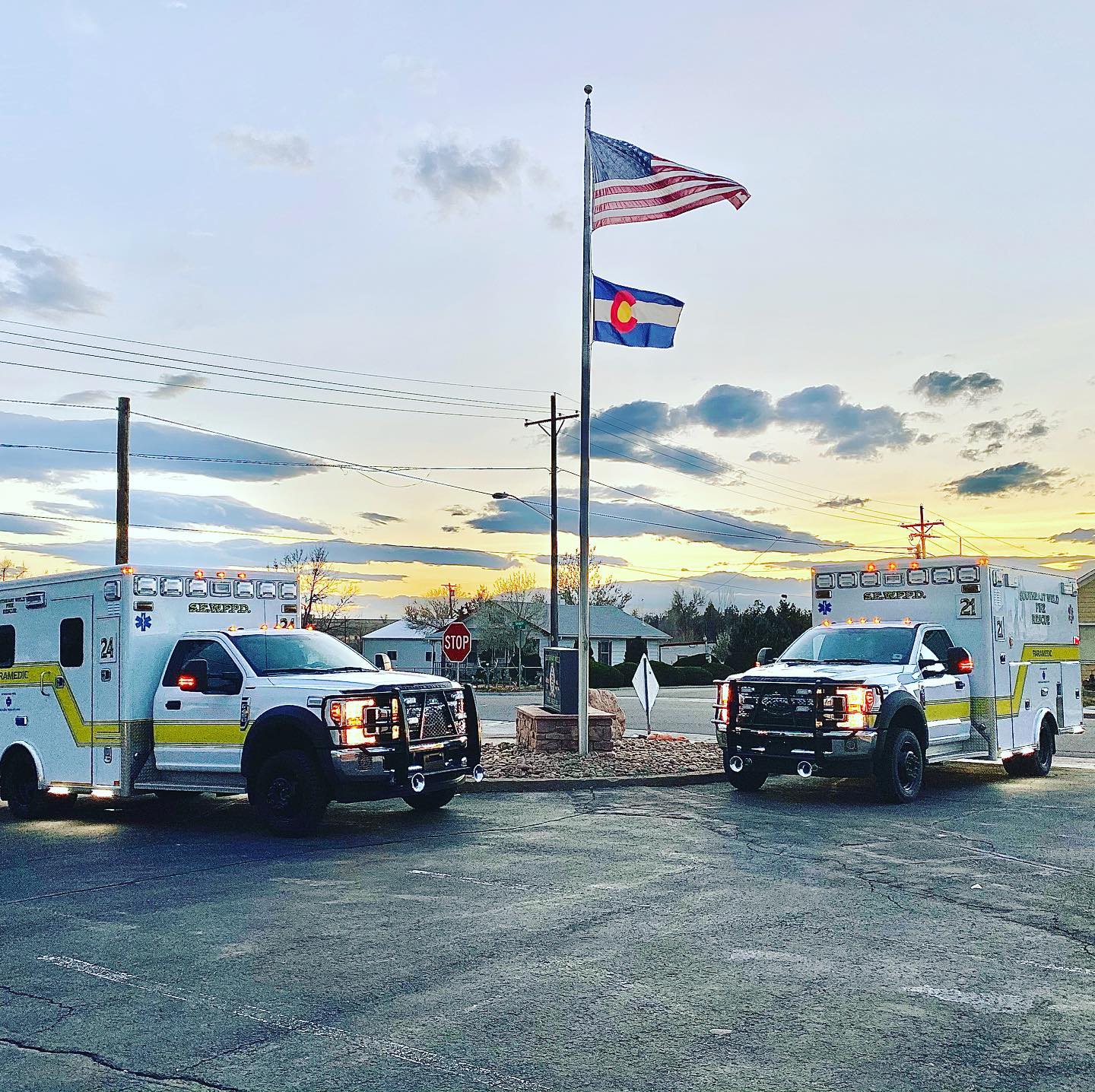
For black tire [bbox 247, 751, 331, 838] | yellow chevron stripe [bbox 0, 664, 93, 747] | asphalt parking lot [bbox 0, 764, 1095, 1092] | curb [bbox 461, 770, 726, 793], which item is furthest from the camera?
curb [bbox 461, 770, 726, 793]

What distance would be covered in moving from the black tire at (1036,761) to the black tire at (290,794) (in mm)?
10221

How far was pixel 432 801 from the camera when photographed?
13445mm

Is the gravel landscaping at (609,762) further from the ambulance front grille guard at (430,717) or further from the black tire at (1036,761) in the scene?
the black tire at (1036,761)

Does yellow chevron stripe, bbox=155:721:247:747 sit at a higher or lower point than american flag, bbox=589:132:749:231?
lower

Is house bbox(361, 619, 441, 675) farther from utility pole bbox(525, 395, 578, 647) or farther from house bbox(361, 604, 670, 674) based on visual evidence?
utility pole bbox(525, 395, 578, 647)

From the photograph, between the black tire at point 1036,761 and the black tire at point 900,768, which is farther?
the black tire at point 1036,761

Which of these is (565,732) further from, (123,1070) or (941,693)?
(123,1070)

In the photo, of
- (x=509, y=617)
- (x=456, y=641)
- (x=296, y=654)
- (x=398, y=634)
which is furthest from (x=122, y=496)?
(x=398, y=634)

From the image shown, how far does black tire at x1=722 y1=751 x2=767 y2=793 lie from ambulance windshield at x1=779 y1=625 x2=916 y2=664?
1.59 m

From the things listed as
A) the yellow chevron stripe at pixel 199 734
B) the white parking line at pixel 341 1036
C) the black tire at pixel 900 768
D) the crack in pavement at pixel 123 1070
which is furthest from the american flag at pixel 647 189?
the crack in pavement at pixel 123 1070

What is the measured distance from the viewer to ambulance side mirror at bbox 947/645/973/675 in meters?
15.5

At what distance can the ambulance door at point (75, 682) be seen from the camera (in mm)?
13609

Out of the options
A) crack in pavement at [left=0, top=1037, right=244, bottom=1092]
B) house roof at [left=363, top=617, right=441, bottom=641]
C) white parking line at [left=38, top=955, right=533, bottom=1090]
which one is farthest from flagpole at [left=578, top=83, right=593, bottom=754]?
house roof at [left=363, top=617, right=441, bottom=641]

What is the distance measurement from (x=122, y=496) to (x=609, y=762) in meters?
15.1
